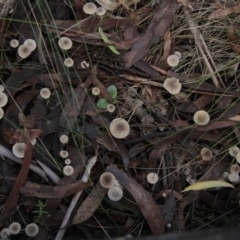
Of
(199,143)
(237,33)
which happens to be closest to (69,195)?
(199,143)

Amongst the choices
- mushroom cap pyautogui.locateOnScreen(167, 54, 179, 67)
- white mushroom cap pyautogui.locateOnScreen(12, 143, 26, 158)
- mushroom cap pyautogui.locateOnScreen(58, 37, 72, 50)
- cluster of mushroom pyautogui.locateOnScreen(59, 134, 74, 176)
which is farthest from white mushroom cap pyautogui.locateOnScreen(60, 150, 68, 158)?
mushroom cap pyautogui.locateOnScreen(167, 54, 179, 67)

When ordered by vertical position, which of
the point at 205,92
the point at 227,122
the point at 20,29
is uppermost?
the point at 20,29

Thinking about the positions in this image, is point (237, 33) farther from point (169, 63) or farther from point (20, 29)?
point (20, 29)

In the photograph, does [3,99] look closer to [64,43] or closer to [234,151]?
[64,43]

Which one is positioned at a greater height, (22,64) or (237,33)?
(237,33)

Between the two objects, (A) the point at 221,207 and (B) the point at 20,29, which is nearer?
(A) the point at 221,207

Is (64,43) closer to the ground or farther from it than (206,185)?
farther from it

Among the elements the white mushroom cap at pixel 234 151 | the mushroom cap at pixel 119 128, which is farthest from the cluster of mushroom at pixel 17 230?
the white mushroom cap at pixel 234 151

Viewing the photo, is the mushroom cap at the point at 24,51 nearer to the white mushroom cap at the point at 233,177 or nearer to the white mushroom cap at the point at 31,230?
the white mushroom cap at the point at 31,230

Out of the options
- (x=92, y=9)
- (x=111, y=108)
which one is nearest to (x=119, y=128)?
(x=111, y=108)
